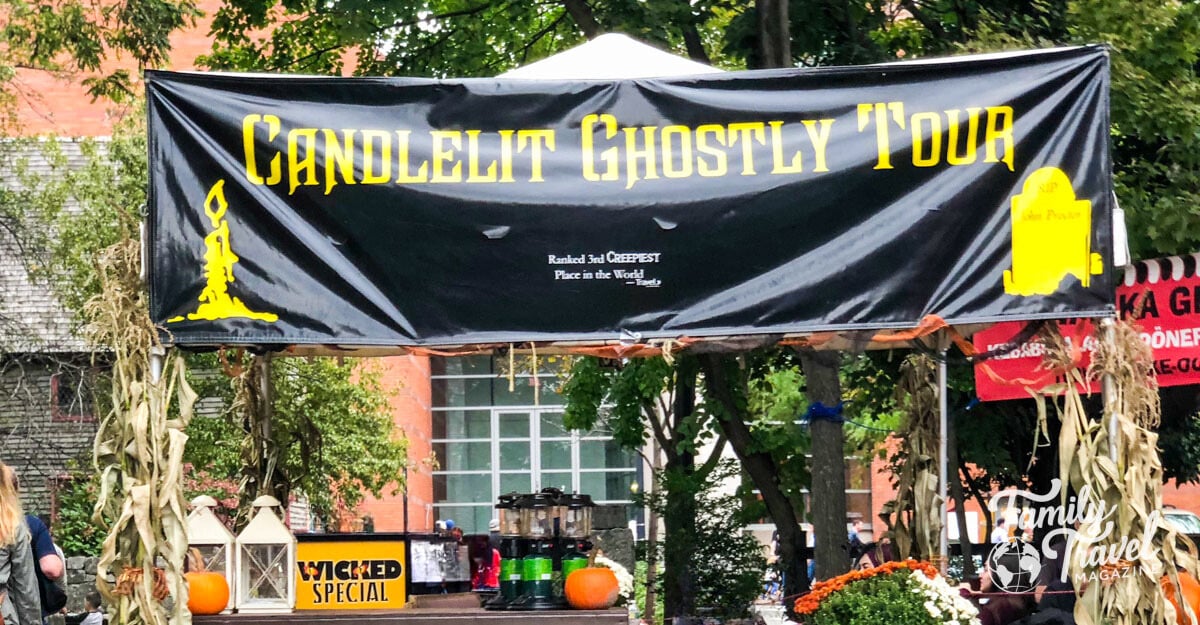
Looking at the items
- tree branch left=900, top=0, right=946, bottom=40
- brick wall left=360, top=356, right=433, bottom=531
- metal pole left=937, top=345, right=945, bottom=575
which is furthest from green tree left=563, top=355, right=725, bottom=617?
brick wall left=360, top=356, right=433, bottom=531

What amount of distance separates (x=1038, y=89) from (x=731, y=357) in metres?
9.91

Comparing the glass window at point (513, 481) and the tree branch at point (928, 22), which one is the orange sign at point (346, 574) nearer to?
the tree branch at point (928, 22)

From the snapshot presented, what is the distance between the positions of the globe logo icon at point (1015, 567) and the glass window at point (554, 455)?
3432cm

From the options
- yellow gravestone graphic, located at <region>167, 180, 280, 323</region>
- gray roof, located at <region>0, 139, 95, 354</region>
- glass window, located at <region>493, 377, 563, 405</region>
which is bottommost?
yellow gravestone graphic, located at <region>167, 180, 280, 323</region>

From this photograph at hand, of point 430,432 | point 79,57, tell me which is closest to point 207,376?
point 79,57

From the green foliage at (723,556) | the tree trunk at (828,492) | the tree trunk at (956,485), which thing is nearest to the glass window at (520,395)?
the green foliage at (723,556)

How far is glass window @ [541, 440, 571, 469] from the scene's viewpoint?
4534cm

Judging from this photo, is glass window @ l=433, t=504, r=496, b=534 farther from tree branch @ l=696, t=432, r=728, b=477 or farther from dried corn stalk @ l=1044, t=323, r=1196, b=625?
dried corn stalk @ l=1044, t=323, r=1196, b=625

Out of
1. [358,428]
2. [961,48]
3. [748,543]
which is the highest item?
[961,48]

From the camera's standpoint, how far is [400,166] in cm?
700

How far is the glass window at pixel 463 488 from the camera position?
45.7m

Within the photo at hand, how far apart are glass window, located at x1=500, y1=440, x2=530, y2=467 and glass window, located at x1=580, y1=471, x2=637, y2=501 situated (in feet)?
6.71

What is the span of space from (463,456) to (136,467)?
39616 millimetres

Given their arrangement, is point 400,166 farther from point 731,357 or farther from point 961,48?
point 731,357
